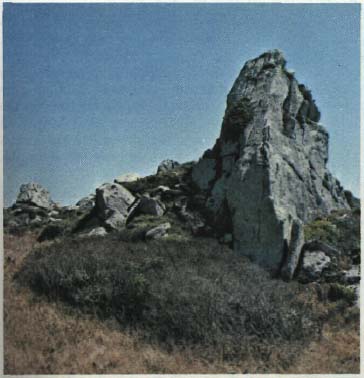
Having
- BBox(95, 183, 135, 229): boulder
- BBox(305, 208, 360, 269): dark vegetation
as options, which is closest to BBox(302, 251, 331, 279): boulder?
BBox(305, 208, 360, 269): dark vegetation

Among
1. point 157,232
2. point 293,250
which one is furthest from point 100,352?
point 293,250

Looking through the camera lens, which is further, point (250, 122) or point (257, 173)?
point (250, 122)

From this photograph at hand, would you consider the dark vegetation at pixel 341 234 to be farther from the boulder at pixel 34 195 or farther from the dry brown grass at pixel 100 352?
the boulder at pixel 34 195

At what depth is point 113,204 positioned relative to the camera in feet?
61.3

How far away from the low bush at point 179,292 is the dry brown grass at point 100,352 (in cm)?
36

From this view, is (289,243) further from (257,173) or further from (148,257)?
(148,257)

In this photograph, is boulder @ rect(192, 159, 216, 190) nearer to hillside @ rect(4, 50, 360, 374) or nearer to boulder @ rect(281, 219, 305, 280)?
hillside @ rect(4, 50, 360, 374)

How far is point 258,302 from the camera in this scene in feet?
35.0

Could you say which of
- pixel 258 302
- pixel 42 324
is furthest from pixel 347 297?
pixel 42 324

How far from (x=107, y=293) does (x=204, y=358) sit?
9.69 feet

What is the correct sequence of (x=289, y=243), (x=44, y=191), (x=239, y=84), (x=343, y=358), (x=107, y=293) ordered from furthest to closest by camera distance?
(x=44, y=191) < (x=239, y=84) < (x=289, y=243) < (x=107, y=293) < (x=343, y=358)

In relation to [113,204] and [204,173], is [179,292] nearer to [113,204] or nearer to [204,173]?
[113,204]

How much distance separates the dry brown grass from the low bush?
36 centimetres

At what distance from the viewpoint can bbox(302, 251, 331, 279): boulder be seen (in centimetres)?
1394
